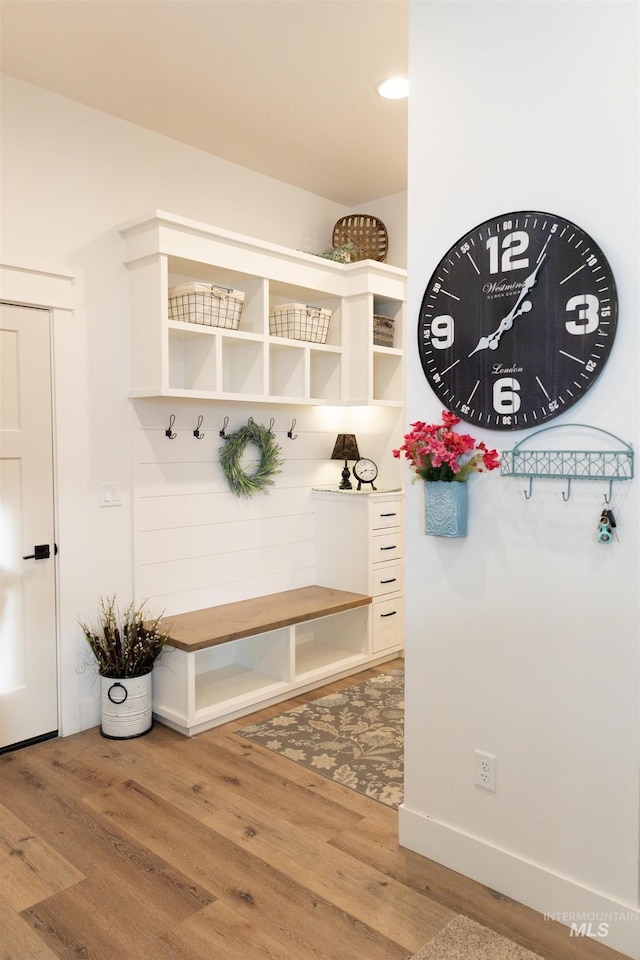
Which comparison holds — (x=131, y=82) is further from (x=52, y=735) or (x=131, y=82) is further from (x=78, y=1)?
(x=52, y=735)

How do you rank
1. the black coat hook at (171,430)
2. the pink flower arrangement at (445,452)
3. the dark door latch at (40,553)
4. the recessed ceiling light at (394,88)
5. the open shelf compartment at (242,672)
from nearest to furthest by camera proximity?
1. the pink flower arrangement at (445,452)
2. the recessed ceiling light at (394,88)
3. the dark door latch at (40,553)
4. the open shelf compartment at (242,672)
5. the black coat hook at (171,430)

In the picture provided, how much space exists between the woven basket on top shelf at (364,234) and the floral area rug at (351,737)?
2621 mm

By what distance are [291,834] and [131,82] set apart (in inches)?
124

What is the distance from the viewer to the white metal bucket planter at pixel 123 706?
10.6 ft

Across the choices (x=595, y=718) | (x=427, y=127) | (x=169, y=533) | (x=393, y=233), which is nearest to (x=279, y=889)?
(x=595, y=718)

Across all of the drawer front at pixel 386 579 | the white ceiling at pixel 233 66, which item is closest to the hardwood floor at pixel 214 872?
the drawer front at pixel 386 579

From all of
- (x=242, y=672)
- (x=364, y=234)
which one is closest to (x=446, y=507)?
(x=242, y=672)

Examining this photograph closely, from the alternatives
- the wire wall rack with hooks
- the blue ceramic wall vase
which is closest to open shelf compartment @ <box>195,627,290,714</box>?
the blue ceramic wall vase

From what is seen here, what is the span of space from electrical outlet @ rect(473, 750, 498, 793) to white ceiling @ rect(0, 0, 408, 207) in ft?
8.57

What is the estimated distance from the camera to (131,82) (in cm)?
309

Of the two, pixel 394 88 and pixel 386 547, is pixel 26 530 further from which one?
pixel 394 88

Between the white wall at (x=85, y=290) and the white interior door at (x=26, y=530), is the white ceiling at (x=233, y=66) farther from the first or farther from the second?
the white interior door at (x=26, y=530)

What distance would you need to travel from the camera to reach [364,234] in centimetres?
440

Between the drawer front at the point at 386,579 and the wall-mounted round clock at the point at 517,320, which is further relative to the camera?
the drawer front at the point at 386,579
